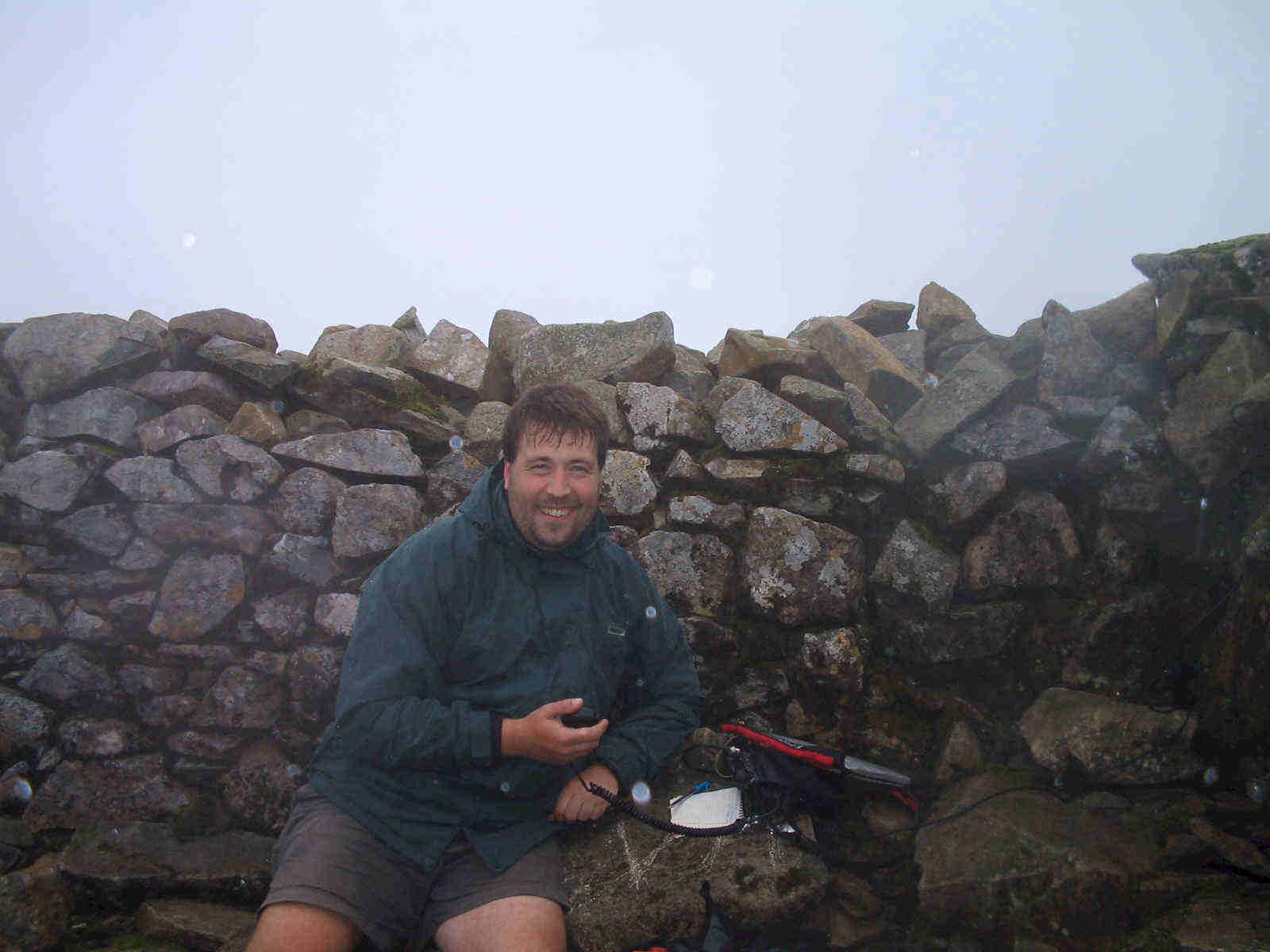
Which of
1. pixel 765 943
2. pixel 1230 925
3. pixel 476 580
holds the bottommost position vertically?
pixel 765 943

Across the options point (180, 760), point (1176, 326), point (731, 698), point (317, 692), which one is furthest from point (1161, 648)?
point (180, 760)

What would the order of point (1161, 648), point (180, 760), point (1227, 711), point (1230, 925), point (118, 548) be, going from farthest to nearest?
point (118, 548) → point (180, 760) → point (1161, 648) → point (1227, 711) → point (1230, 925)

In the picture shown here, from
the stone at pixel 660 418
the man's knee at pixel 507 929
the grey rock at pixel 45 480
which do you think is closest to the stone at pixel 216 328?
the grey rock at pixel 45 480

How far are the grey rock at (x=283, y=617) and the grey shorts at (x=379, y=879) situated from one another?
1719 mm

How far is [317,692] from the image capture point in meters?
4.91

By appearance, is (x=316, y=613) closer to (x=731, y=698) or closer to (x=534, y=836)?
(x=534, y=836)

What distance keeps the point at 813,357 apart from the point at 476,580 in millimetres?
3758

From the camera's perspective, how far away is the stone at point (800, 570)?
4.97m

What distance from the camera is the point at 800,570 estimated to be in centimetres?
500

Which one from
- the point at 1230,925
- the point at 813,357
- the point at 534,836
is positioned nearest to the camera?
the point at 1230,925

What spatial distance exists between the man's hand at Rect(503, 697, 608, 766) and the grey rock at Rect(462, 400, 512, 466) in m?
2.80

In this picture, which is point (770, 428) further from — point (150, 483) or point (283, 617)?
point (150, 483)

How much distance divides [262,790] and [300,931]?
2115 millimetres

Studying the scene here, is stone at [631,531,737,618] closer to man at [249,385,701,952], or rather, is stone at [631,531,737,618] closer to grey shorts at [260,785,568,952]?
man at [249,385,701,952]
